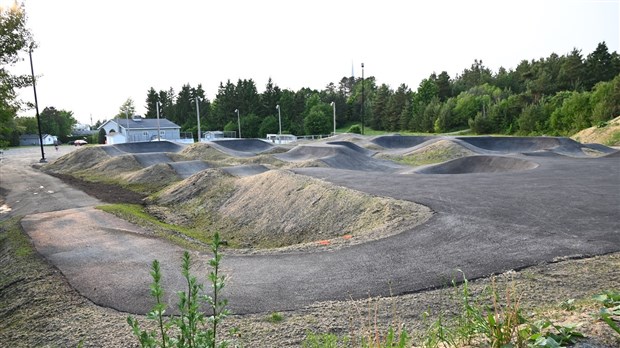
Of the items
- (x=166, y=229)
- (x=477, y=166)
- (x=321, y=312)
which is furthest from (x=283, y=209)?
(x=477, y=166)

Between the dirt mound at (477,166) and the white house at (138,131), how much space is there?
51775 millimetres

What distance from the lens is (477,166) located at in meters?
24.7

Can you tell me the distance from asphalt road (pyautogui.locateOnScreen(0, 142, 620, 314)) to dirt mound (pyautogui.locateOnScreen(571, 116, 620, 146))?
27964mm

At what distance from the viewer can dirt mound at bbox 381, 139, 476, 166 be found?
1254 inches

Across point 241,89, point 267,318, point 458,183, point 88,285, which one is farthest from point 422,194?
point 241,89

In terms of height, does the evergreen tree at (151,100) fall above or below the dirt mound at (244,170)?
above

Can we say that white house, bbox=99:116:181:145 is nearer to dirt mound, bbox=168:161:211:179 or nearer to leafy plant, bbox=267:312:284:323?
dirt mound, bbox=168:161:211:179

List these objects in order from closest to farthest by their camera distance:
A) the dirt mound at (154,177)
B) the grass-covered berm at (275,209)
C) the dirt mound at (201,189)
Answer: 1. the grass-covered berm at (275,209)
2. the dirt mound at (201,189)
3. the dirt mound at (154,177)

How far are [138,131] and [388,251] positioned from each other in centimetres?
6675

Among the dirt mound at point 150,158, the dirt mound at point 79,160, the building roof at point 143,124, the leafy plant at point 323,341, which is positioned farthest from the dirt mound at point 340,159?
the building roof at point 143,124

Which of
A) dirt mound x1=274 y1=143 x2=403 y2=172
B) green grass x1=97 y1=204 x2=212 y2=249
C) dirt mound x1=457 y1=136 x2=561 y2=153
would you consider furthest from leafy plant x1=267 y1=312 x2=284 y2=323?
dirt mound x1=457 y1=136 x2=561 y2=153

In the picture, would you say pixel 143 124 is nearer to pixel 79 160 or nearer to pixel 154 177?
pixel 79 160

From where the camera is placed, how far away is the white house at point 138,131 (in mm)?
67438

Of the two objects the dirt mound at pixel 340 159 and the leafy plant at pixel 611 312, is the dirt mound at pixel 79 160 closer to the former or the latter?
the dirt mound at pixel 340 159
